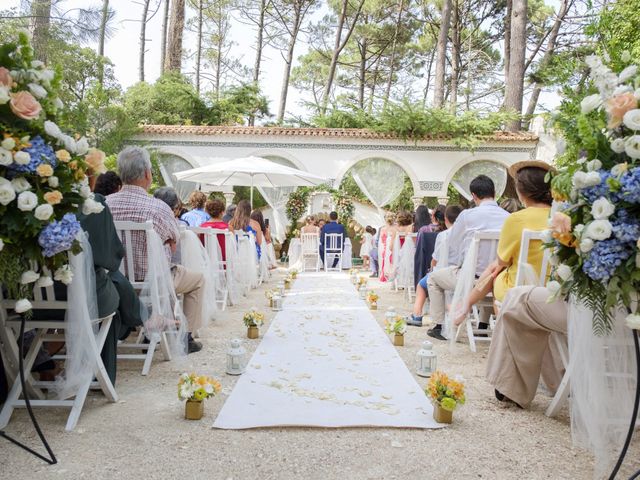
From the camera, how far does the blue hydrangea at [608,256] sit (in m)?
1.72

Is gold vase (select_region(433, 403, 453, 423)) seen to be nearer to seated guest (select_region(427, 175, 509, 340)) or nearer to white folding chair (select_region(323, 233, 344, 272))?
seated guest (select_region(427, 175, 509, 340))

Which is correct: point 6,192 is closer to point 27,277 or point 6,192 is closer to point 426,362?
point 27,277

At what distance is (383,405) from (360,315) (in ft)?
9.45

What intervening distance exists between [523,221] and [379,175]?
12770 mm

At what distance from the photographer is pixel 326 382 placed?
3.11 m

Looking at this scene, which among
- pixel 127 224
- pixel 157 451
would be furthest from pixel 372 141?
pixel 157 451

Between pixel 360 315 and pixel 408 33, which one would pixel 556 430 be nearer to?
pixel 360 315

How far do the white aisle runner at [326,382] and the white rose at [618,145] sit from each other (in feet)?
4.63

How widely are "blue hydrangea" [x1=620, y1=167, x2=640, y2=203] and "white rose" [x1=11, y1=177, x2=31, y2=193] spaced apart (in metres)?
2.03

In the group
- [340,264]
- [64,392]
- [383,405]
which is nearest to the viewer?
Answer: [64,392]

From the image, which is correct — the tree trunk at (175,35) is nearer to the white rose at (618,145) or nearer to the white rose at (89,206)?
the white rose at (89,206)

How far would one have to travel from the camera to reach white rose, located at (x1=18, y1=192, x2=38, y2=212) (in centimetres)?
190

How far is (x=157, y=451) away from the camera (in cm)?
216

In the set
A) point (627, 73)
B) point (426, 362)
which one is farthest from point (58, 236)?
point (426, 362)
